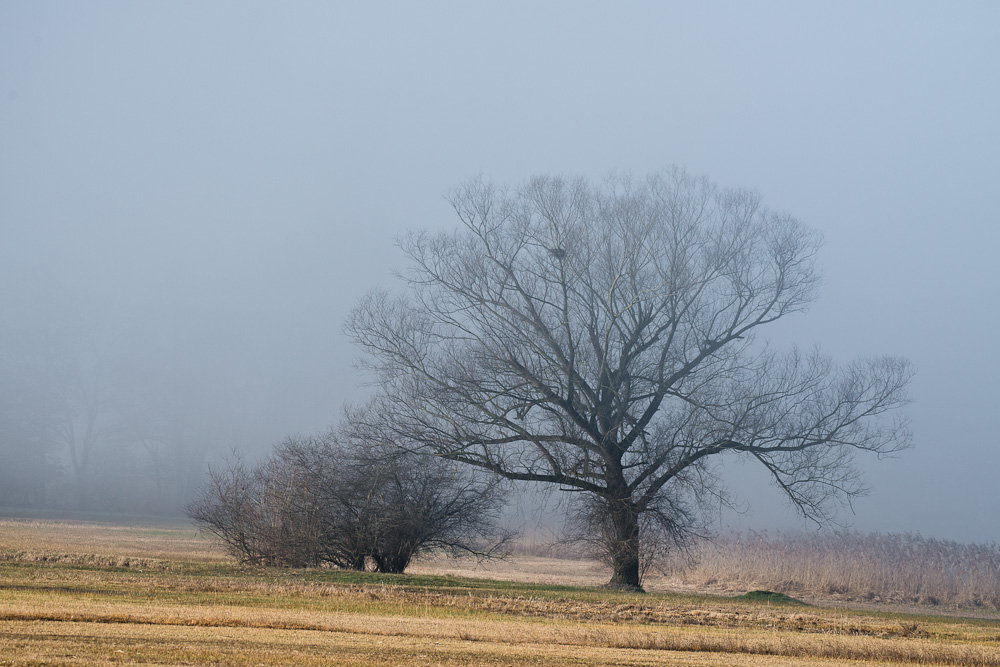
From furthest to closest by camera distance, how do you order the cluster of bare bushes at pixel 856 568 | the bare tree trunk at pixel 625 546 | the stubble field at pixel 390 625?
the cluster of bare bushes at pixel 856 568, the bare tree trunk at pixel 625 546, the stubble field at pixel 390 625

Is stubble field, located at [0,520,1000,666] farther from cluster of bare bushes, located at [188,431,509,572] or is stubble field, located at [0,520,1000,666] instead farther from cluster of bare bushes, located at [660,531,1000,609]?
cluster of bare bushes, located at [660,531,1000,609]

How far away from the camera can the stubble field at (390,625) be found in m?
9.23

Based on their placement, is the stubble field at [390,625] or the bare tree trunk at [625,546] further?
the bare tree trunk at [625,546]

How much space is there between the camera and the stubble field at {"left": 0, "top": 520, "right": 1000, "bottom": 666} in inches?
364

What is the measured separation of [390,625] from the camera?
12.1 metres

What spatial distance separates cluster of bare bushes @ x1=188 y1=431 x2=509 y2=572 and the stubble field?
3.48 m

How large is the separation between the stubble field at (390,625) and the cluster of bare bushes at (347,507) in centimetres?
348

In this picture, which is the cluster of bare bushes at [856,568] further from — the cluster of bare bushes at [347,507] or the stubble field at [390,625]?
the stubble field at [390,625]

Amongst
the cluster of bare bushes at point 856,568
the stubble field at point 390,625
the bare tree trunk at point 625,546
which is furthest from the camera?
the cluster of bare bushes at point 856,568

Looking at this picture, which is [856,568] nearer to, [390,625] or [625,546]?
[625,546]

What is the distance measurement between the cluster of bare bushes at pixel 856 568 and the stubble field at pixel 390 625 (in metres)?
9.54

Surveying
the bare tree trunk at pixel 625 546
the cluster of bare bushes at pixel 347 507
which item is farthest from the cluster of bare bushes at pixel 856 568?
the cluster of bare bushes at pixel 347 507

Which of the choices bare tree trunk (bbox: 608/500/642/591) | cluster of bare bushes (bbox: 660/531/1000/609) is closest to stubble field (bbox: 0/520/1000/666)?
bare tree trunk (bbox: 608/500/642/591)

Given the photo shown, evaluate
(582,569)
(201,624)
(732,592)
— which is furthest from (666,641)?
(582,569)
